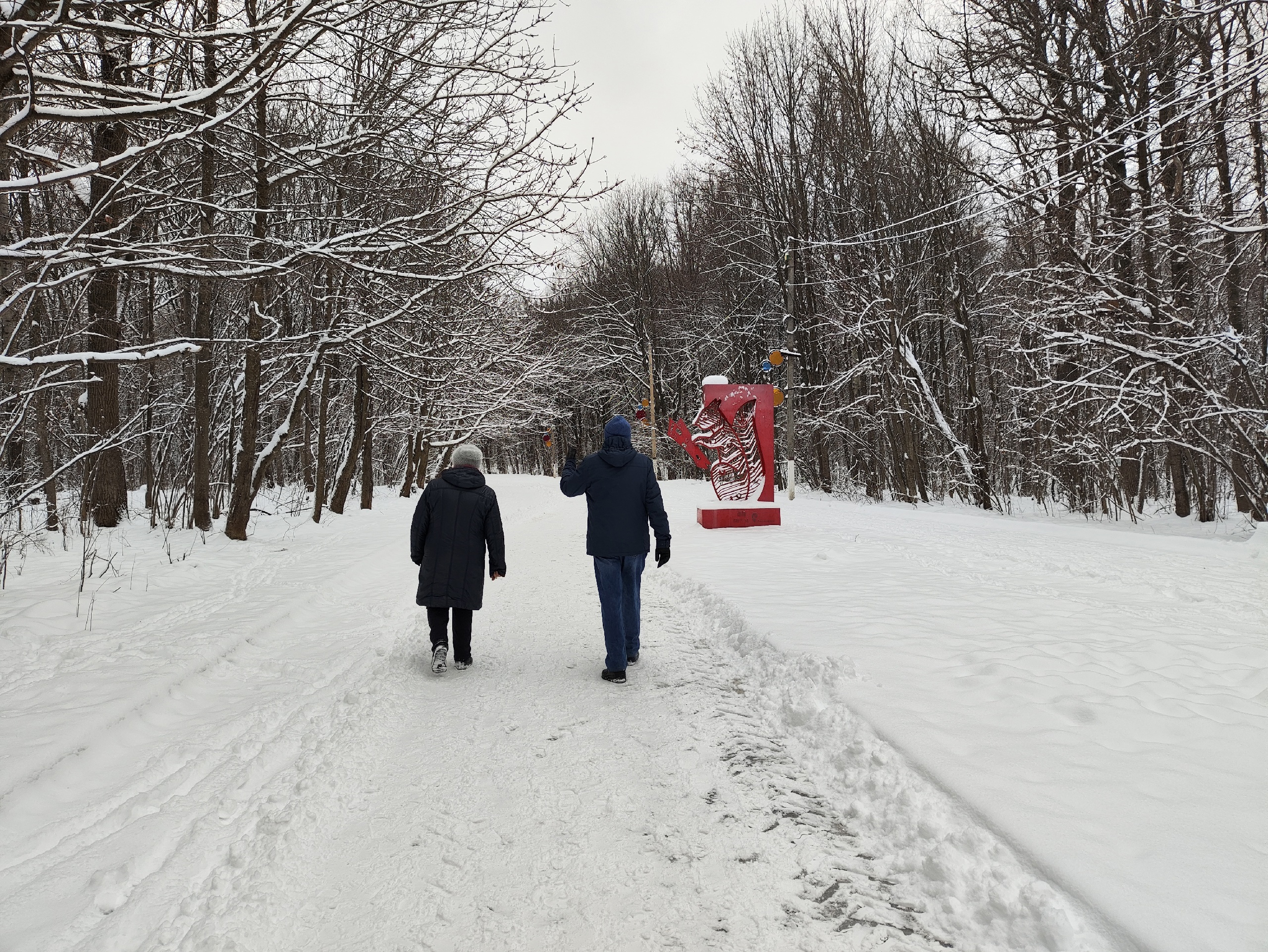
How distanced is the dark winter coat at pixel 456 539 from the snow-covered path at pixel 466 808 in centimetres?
64

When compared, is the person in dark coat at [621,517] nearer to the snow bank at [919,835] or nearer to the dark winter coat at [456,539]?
the dark winter coat at [456,539]

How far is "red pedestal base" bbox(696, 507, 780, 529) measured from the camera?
1288 centimetres

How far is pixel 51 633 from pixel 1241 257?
1622 centimetres

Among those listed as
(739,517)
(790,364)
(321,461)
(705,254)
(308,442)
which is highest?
(705,254)

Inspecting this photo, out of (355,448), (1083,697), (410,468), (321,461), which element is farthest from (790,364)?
(1083,697)

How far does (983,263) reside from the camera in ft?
60.0

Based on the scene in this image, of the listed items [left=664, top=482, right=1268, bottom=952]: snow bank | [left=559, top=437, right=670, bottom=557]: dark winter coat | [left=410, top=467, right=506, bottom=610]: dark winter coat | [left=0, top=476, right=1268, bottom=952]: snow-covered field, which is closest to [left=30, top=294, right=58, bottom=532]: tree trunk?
[left=0, top=476, right=1268, bottom=952]: snow-covered field

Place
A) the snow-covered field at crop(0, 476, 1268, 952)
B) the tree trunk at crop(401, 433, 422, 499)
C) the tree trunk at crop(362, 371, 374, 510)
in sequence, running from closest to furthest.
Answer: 1. the snow-covered field at crop(0, 476, 1268, 952)
2. the tree trunk at crop(362, 371, 374, 510)
3. the tree trunk at crop(401, 433, 422, 499)

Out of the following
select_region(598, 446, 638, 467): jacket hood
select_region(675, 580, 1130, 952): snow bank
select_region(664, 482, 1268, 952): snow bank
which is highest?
select_region(598, 446, 638, 467): jacket hood

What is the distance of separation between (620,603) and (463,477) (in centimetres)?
165

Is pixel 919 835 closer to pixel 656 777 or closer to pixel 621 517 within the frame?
pixel 656 777

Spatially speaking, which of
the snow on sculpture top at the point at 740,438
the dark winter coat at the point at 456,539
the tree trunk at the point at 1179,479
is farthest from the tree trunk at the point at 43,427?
the tree trunk at the point at 1179,479

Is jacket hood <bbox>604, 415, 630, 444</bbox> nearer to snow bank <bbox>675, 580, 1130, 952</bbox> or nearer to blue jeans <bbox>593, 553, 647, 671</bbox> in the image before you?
blue jeans <bbox>593, 553, 647, 671</bbox>

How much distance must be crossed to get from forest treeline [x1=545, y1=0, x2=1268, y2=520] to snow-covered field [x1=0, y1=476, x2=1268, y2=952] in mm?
Answer: 5711
